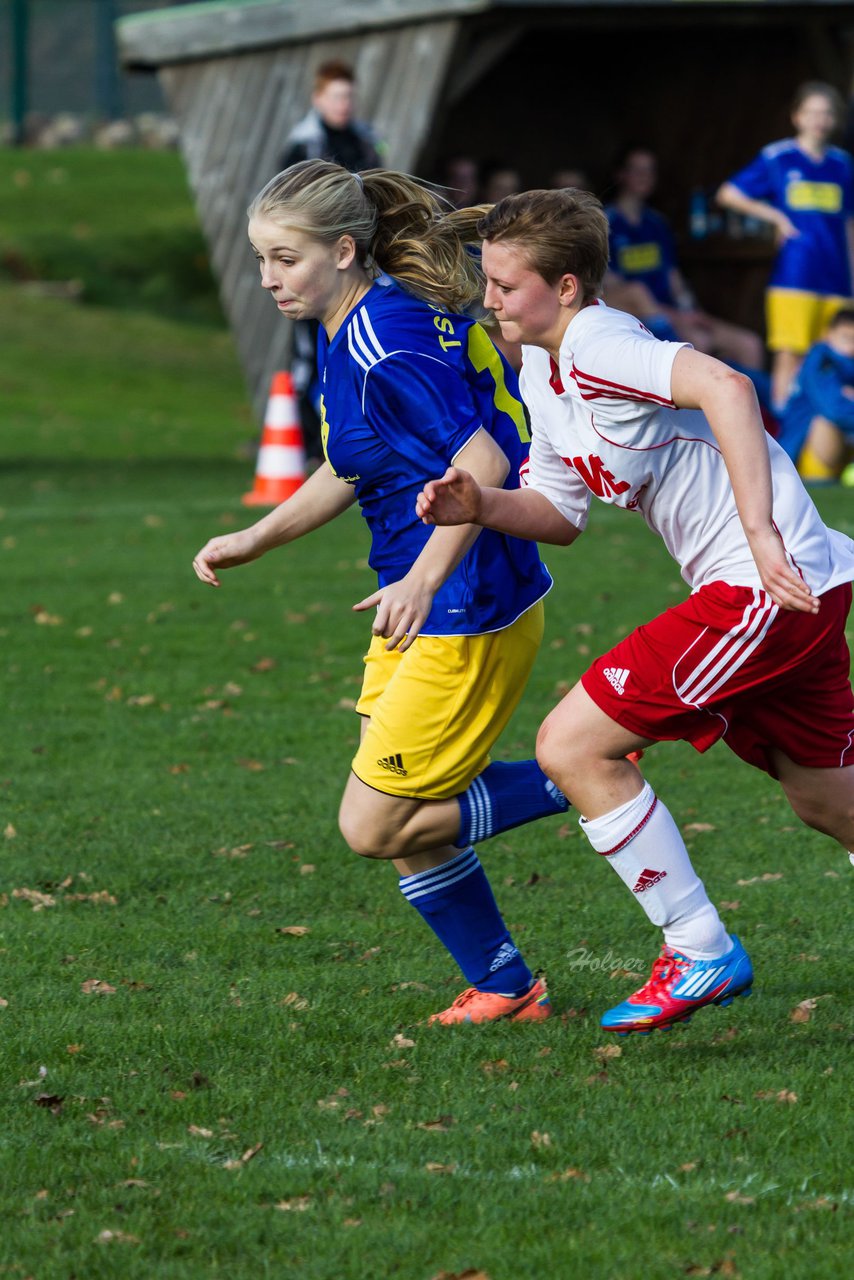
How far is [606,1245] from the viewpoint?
3.30 m

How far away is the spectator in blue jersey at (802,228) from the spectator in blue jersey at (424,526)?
10553 millimetres

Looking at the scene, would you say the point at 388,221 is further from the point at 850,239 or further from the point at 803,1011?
the point at 850,239

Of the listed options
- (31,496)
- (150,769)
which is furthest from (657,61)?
(150,769)

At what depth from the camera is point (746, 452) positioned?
12.5 ft

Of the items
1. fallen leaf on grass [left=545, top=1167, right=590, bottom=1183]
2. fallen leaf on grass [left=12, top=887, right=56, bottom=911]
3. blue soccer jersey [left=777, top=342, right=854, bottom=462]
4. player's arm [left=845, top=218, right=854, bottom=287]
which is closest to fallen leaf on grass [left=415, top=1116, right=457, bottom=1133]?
fallen leaf on grass [left=545, top=1167, right=590, bottom=1183]

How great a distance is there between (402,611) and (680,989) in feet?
3.50

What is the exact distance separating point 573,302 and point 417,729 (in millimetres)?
1034

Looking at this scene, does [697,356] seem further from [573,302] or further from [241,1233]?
[241,1233]

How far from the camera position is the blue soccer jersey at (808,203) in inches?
576

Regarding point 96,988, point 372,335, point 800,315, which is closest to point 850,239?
point 800,315

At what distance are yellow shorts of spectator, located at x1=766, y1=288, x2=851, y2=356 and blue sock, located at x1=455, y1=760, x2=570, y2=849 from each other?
10.8 metres

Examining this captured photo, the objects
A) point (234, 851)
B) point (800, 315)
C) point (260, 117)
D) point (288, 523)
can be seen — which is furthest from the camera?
point (260, 117)

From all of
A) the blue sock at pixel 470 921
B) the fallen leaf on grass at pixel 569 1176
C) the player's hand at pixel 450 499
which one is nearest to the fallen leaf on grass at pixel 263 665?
the blue sock at pixel 470 921

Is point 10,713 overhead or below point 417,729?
below
